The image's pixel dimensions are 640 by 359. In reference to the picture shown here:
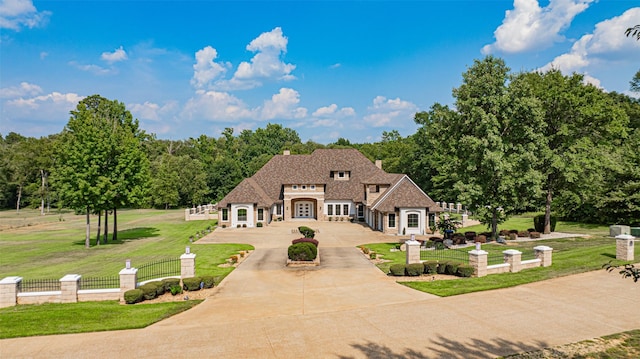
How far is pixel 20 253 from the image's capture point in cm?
3238

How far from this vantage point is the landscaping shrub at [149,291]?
18.1 metres

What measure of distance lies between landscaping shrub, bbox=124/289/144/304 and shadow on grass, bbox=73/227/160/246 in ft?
79.0

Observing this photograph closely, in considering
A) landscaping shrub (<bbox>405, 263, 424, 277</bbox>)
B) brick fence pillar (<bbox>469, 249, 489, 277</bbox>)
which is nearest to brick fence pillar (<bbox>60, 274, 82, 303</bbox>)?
landscaping shrub (<bbox>405, 263, 424, 277</bbox>)

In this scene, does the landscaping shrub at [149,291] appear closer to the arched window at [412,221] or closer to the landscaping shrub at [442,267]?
the landscaping shrub at [442,267]

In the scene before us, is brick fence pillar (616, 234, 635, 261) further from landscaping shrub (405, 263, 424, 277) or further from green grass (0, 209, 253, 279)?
green grass (0, 209, 253, 279)

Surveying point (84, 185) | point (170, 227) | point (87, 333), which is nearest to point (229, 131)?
point (170, 227)

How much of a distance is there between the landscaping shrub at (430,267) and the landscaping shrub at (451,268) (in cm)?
61

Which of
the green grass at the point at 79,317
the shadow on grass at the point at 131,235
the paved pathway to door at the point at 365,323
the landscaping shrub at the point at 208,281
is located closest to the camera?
the paved pathway to door at the point at 365,323

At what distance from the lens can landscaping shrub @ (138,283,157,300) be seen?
18.1 metres

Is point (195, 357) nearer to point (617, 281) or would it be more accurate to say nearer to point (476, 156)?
point (617, 281)

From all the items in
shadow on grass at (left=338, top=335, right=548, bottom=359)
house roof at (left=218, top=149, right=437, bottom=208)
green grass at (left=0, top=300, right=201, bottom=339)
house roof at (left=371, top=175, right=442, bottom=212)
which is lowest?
green grass at (left=0, top=300, right=201, bottom=339)

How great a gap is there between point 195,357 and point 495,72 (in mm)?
29270

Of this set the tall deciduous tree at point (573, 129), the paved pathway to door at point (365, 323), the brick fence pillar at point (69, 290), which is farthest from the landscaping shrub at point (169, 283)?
the tall deciduous tree at point (573, 129)

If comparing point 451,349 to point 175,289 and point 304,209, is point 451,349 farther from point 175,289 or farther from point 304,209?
point 304,209
